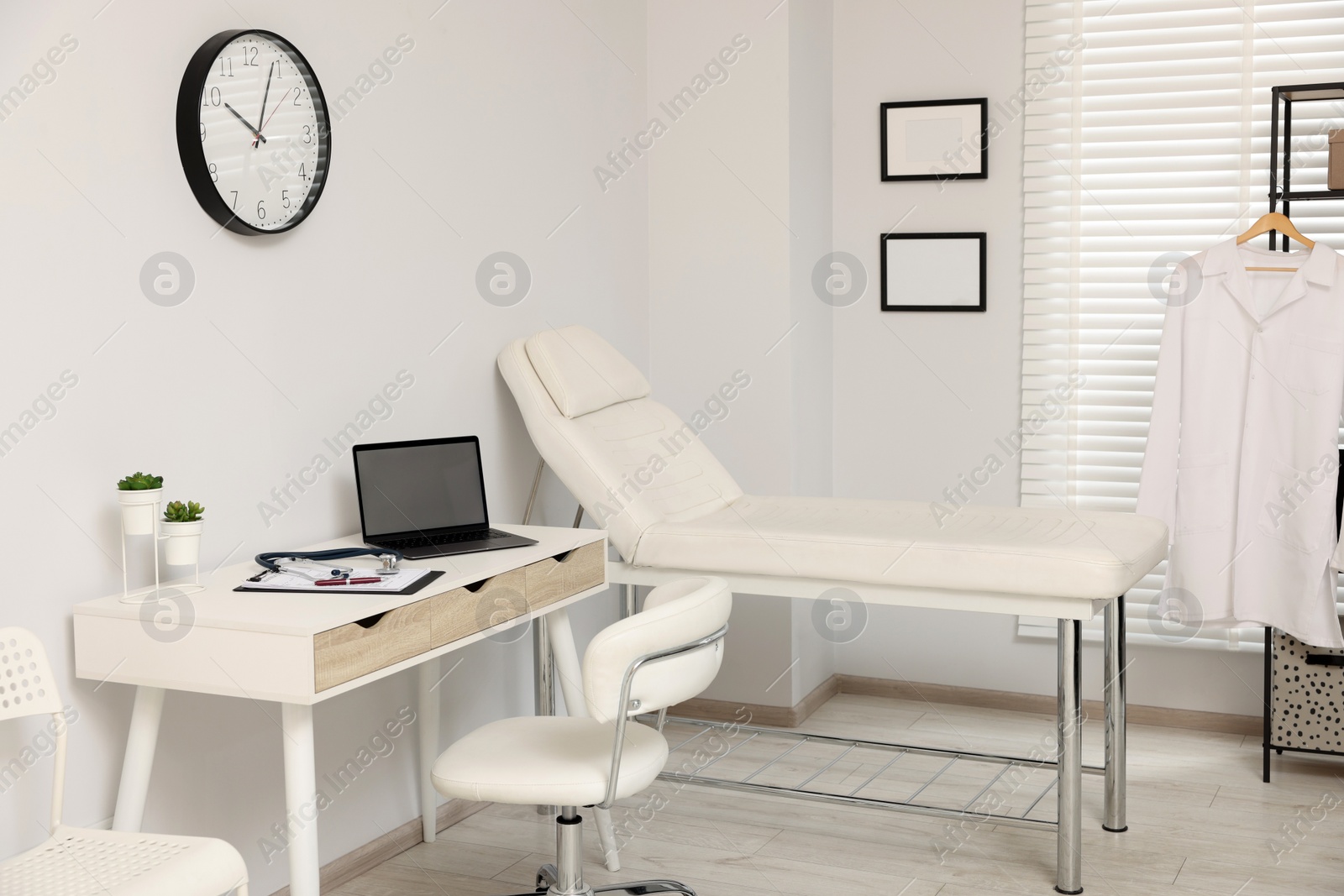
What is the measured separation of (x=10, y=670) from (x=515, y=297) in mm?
1714

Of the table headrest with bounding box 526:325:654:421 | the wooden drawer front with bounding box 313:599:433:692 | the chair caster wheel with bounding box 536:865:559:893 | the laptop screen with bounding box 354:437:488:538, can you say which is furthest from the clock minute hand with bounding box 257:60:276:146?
the chair caster wheel with bounding box 536:865:559:893

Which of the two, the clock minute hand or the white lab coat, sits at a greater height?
the clock minute hand

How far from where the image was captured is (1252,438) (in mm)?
3318

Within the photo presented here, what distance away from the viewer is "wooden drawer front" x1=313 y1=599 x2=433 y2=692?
1.87 metres

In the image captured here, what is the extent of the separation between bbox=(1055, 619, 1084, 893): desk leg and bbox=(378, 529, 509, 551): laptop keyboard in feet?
4.02

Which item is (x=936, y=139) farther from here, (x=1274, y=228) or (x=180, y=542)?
(x=180, y=542)

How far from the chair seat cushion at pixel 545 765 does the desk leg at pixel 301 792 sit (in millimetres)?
247

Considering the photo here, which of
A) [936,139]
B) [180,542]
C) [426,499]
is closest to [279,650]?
[180,542]

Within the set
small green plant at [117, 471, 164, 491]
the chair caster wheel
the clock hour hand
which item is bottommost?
the chair caster wheel

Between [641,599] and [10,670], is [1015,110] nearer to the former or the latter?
[641,599]

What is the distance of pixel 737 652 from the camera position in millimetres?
3867

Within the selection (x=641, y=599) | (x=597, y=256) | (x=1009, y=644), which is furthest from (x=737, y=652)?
(x=597, y=256)

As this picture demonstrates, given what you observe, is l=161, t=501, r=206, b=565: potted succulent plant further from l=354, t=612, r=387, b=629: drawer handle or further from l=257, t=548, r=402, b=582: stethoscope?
l=354, t=612, r=387, b=629: drawer handle

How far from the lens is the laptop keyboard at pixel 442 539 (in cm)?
253
